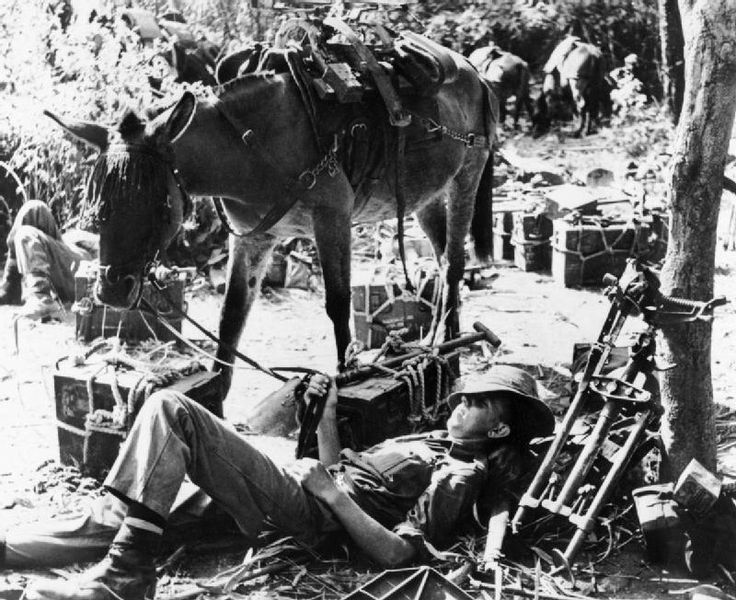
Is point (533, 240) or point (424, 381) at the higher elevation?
point (424, 381)

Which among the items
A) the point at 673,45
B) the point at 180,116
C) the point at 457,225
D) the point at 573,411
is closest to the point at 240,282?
the point at 180,116

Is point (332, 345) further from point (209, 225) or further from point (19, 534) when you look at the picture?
point (19, 534)

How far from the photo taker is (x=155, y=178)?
4.71 metres

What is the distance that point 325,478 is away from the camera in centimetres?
392

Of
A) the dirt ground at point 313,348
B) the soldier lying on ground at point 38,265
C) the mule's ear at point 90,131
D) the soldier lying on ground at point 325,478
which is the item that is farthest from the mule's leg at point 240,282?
the soldier lying on ground at point 38,265

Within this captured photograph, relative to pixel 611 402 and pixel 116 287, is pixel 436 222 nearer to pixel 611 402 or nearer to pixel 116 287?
pixel 116 287

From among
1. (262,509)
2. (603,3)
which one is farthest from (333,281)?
(603,3)

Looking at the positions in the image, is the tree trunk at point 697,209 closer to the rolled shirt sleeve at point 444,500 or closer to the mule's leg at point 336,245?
the rolled shirt sleeve at point 444,500

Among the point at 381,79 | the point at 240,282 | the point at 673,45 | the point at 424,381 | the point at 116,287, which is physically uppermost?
the point at 673,45

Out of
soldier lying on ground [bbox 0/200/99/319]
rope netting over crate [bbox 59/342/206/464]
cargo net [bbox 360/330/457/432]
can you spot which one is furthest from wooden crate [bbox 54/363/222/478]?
soldier lying on ground [bbox 0/200/99/319]

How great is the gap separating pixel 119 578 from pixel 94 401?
1.66 m

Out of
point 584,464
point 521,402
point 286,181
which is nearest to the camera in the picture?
point 584,464

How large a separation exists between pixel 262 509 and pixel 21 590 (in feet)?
3.31

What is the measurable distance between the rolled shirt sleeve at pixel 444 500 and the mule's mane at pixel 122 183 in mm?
2067
